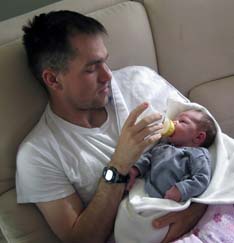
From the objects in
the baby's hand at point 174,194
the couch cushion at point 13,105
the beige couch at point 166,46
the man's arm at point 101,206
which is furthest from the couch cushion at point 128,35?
the baby's hand at point 174,194

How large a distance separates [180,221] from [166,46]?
2.49 feet

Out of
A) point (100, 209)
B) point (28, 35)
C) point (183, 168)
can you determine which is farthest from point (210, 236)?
point (28, 35)

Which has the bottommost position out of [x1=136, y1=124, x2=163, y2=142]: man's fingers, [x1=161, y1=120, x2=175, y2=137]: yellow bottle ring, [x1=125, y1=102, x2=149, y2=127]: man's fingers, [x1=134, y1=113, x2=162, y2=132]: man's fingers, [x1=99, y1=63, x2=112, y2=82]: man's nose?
[x1=161, y1=120, x2=175, y2=137]: yellow bottle ring

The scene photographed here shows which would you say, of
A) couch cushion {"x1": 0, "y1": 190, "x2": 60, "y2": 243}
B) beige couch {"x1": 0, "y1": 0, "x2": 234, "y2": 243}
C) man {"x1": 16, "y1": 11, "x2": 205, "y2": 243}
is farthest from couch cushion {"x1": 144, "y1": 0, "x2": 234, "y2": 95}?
couch cushion {"x1": 0, "y1": 190, "x2": 60, "y2": 243}

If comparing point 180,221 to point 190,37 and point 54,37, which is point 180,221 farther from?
point 190,37

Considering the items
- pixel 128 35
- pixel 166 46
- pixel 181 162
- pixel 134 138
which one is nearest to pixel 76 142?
pixel 134 138

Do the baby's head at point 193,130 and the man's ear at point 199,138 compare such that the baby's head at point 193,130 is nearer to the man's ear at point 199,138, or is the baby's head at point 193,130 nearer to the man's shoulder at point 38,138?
the man's ear at point 199,138

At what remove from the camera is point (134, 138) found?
4.22 ft

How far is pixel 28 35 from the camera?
143 centimetres

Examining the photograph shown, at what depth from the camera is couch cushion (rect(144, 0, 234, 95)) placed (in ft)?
5.76

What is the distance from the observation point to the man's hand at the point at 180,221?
1.26 metres

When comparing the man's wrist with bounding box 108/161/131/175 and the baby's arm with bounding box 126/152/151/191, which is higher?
the man's wrist with bounding box 108/161/131/175

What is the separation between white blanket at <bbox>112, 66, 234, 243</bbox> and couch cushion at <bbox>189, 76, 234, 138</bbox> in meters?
0.24

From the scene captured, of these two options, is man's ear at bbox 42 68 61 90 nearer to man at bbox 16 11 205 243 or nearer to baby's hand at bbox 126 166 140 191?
man at bbox 16 11 205 243
